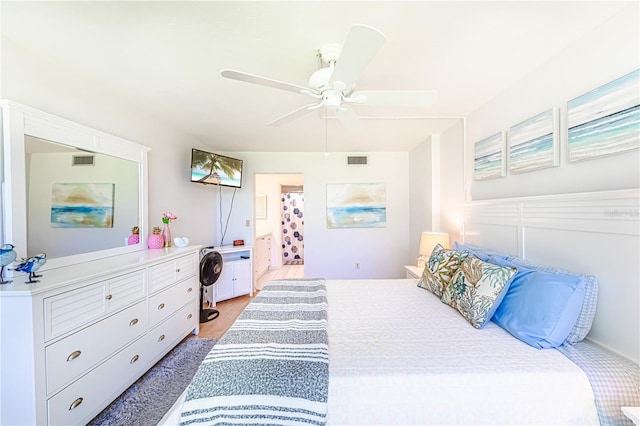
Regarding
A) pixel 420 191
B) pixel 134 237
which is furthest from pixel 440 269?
pixel 134 237

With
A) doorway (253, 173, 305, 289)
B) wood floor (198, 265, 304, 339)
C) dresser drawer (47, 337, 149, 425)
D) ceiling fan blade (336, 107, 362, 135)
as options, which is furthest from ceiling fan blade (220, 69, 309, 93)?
doorway (253, 173, 305, 289)

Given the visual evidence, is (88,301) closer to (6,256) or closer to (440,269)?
(6,256)

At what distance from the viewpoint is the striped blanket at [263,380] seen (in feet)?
3.10

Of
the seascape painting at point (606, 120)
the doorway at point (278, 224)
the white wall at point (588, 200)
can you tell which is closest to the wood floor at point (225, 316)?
the doorway at point (278, 224)

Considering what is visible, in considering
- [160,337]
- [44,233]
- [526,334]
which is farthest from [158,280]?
[526,334]

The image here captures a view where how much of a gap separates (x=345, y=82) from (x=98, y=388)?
236 centimetres

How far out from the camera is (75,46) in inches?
60.2

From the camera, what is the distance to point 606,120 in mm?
1274

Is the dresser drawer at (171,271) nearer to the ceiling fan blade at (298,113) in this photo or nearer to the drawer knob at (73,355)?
the drawer knob at (73,355)

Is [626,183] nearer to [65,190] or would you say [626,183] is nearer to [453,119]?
[453,119]

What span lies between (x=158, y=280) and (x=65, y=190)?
91 centimetres

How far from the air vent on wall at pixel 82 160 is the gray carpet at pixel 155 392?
5.60 feet

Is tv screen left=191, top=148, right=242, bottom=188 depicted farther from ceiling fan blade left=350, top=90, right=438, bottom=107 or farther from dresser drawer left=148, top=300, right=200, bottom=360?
ceiling fan blade left=350, top=90, right=438, bottom=107

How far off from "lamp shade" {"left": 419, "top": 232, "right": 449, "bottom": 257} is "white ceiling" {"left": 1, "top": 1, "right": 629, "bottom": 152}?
1385mm
